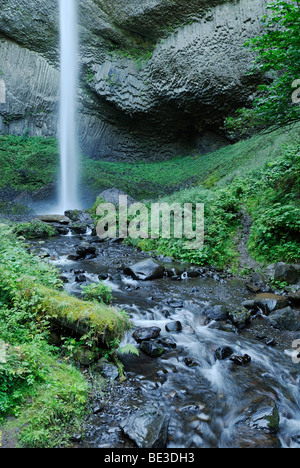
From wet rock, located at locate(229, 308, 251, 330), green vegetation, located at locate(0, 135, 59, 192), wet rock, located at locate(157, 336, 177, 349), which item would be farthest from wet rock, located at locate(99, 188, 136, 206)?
wet rock, located at locate(157, 336, 177, 349)

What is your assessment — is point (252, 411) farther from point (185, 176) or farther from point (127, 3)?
point (127, 3)

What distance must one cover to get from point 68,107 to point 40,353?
82.2 ft

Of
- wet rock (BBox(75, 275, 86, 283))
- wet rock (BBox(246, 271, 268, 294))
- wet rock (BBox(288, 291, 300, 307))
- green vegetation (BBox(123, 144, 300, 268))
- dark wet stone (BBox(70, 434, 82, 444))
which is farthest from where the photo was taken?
green vegetation (BBox(123, 144, 300, 268))

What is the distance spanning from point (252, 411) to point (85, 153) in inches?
975

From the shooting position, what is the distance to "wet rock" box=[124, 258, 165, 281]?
6.70 m

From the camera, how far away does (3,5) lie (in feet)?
62.3

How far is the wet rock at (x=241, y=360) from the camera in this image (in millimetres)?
3682

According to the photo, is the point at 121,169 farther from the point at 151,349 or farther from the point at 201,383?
the point at 201,383

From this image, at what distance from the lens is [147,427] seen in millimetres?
2529

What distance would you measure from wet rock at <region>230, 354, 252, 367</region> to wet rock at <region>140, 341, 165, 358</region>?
0.97 meters

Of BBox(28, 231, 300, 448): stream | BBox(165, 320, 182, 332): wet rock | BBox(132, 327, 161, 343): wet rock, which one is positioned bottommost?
BBox(28, 231, 300, 448): stream

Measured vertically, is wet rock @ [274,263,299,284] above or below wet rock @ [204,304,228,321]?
above

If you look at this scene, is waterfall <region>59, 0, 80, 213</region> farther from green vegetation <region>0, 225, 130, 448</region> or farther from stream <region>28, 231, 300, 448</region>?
green vegetation <region>0, 225, 130, 448</region>
